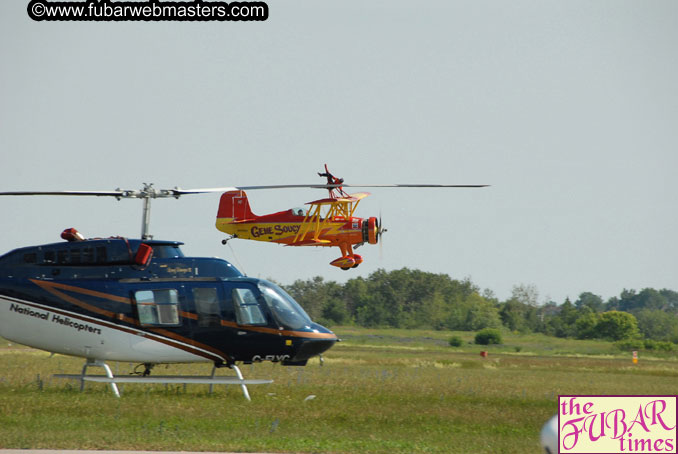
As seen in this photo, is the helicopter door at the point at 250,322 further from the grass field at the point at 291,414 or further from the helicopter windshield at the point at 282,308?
the grass field at the point at 291,414

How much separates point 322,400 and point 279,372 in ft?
31.5

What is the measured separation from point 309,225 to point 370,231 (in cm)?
360

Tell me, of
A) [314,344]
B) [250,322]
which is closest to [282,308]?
[250,322]

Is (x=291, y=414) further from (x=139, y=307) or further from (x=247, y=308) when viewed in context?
(x=139, y=307)

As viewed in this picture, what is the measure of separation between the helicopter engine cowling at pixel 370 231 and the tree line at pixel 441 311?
45786 millimetres

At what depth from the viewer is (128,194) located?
68.2 ft

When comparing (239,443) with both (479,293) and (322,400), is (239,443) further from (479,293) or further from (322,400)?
(479,293)

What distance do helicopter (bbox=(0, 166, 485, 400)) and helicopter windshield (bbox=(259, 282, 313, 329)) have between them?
0.03 meters

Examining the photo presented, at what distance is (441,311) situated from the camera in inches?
3787

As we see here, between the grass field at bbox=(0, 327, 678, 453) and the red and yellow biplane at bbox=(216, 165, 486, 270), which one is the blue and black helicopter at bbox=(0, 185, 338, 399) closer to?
the grass field at bbox=(0, 327, 678, 453)

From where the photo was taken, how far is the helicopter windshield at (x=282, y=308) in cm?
2122

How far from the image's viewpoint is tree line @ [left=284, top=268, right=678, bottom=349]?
92.4 m

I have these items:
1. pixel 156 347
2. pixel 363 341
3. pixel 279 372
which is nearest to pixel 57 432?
pixel 156 347

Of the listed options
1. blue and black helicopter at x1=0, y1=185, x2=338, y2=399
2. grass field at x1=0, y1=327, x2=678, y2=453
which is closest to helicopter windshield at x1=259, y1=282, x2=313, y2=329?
blue and black helicopter at x1=0, y1=185, x2=338, y2=399
